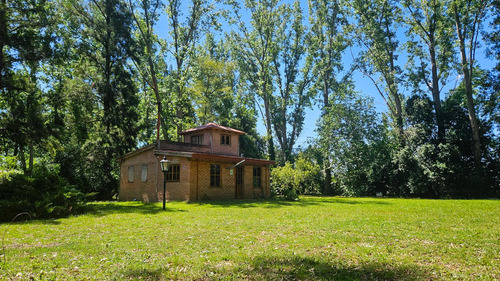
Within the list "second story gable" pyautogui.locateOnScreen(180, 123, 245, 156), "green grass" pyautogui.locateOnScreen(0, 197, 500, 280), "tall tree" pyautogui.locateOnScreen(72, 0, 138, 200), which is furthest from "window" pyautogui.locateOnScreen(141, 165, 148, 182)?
"green grass" pyautogui.locateOnScreen(0, 197, 500, 280)

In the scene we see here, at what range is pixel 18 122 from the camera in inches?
531

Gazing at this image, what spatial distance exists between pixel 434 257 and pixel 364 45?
32.5 metres

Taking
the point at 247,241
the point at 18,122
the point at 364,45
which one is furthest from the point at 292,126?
the point at 247,241

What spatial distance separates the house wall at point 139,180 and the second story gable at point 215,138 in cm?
417

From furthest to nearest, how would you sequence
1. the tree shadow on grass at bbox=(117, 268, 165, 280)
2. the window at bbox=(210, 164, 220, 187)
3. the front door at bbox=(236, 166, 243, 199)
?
the front door at bbox=(236, 166, 243, 199) → the window at bbox=(210, 164, 220, 187) → the tree shadow on grass at bbox=(117, 268, 165, 280)

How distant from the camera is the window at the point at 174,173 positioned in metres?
20.1

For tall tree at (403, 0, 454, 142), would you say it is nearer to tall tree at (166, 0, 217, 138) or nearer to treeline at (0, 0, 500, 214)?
treeline at (0, 0, 500, 214)

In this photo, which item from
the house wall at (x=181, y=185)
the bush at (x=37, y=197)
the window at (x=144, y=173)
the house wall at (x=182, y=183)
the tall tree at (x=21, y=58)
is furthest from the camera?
the window at (x=144, y=173)

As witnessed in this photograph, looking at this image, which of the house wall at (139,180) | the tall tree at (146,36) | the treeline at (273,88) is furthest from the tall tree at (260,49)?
the house wall at (139,180)

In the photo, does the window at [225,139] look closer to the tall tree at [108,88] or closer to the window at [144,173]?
the window at [144,173]

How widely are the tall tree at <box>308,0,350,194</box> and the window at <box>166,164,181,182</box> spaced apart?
19.2 metres

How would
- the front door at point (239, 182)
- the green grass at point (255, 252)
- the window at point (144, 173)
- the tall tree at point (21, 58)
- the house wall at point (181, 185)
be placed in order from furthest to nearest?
1. the front door at point (239, 182)
2. the window at point (144, 173)
3. the house wall at point (181, 185)
4. the tall tree at point (21, 58)
5. the green grass at point (255, 252)

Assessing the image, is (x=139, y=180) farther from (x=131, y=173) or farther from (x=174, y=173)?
(x=174, y=173)

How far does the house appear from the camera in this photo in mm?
19766
